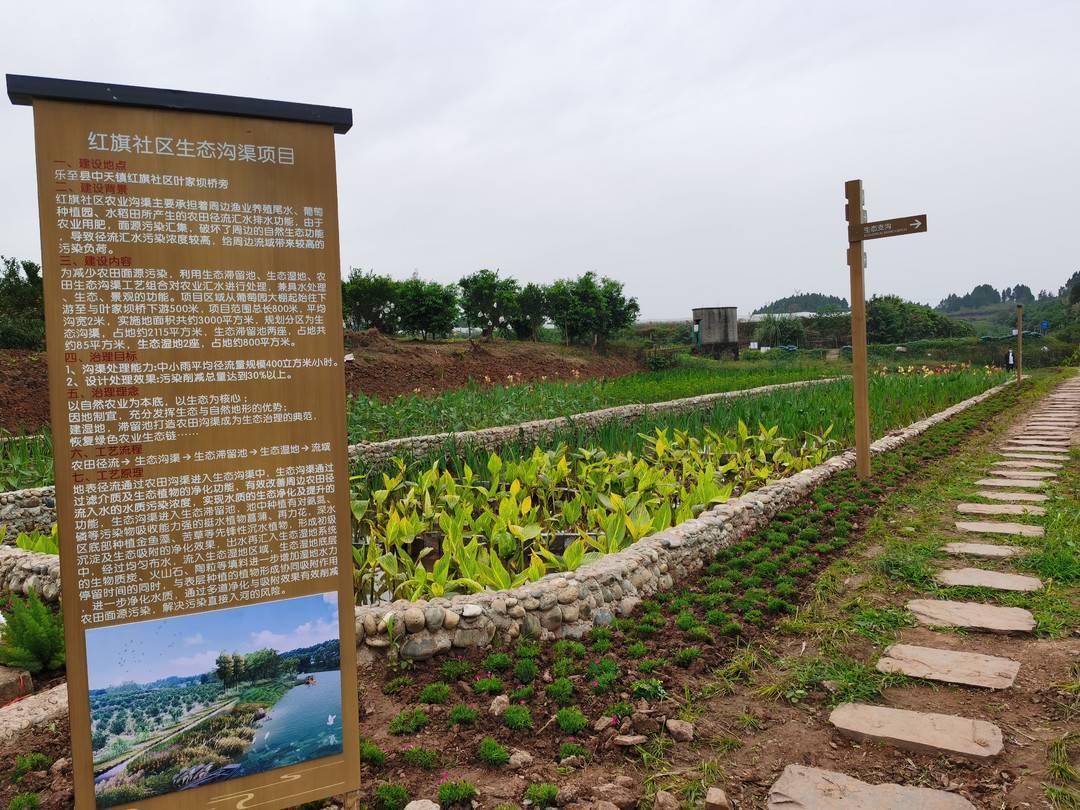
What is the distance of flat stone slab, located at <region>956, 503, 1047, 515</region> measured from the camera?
5.21m

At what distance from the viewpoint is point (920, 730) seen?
2.47 m

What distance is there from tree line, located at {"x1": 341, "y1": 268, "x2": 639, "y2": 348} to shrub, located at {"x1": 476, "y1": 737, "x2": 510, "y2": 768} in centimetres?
1685

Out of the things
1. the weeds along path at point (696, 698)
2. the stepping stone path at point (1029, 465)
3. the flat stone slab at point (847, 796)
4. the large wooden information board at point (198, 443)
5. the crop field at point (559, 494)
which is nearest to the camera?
the large wooden information board at point (198, 443)

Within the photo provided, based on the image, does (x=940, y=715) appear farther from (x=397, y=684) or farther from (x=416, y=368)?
(x=416, y=368)

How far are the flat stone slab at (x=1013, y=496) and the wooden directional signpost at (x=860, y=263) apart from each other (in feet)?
2.90

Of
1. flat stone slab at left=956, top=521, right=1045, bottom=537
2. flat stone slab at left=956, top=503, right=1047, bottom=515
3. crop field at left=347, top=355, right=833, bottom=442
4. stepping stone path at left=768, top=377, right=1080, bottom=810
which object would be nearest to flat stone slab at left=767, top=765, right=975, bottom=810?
stepping stone path at left=768, top=377, right=1080, bottom=810

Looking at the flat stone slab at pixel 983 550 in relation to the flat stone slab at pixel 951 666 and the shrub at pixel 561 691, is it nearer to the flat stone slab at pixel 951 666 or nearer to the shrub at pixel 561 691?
the flat stone slab at pixel 951 666

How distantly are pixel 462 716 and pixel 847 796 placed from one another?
1263 mm

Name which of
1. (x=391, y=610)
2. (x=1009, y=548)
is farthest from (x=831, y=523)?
(x=391, y=610)

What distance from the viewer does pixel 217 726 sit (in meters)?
1.92

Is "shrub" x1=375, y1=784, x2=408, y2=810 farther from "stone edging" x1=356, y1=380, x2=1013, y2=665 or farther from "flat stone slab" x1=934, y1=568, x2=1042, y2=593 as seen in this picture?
"flat stone slab" x1=934, y1=568, x2=1042, y2=593

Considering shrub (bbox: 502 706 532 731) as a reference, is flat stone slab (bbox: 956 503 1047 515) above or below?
above

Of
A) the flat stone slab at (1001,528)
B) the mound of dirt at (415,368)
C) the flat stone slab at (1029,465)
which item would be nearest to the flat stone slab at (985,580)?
the flat stone slab at (1001,528)

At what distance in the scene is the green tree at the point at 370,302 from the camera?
60.2 ft
